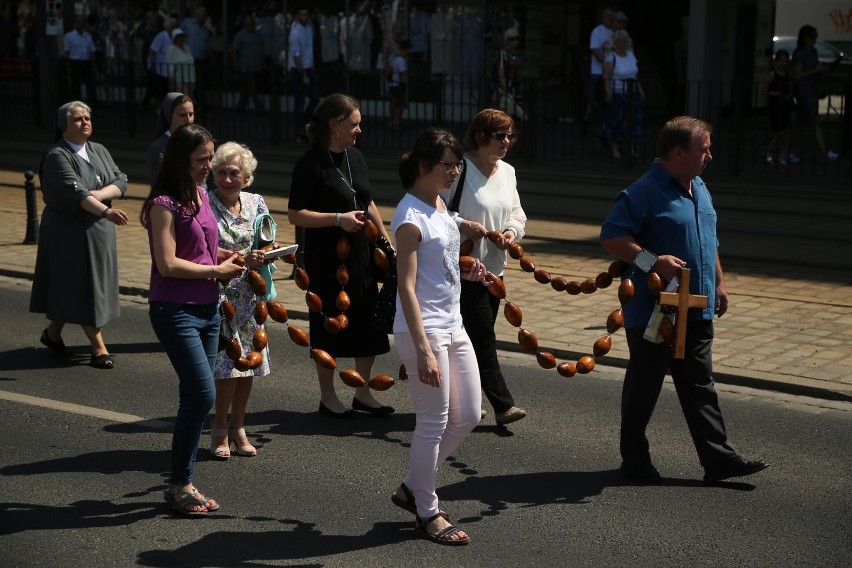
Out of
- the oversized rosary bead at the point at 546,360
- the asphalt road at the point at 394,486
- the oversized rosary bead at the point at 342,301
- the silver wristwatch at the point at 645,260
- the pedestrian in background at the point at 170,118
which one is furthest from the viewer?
the pedestrian in background at the point at 170,118

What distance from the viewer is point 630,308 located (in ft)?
20.8

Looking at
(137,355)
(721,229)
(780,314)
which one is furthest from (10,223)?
(780,314)

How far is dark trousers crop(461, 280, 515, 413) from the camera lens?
708cm

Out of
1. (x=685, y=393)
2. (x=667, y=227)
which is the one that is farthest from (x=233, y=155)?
(x=685, y=393)

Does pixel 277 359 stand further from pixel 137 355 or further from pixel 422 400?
pixel 422 400

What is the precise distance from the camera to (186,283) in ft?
18.8

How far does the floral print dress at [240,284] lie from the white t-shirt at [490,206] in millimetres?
1067

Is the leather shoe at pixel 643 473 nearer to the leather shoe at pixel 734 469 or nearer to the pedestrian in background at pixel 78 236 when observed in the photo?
the leather shoe at pixel 734 469

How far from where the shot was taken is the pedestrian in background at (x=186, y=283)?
5.69m

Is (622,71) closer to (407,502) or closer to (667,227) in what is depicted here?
(667,227)

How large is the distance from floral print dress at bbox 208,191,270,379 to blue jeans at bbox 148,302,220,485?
28.3 inches

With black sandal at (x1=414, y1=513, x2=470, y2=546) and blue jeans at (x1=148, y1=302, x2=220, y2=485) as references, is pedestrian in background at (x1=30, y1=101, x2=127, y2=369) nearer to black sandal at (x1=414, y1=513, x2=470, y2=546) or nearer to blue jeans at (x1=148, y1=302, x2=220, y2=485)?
blue jeans at (x1=148, y1=302, x2=220, y2=485)

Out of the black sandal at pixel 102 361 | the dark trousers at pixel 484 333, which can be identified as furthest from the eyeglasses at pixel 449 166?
the black sandal at pixel 102 361

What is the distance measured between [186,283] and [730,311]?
5.51 meters
